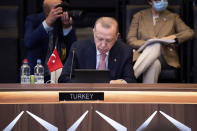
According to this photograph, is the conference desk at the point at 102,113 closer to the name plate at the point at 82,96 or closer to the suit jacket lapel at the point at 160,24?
the name plate at the point at 82,96

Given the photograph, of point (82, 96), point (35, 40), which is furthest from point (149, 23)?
Result: point (82, 96)

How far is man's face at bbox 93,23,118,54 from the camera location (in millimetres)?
3012

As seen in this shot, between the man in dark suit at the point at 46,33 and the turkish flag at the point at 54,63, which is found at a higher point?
the man in dark suit at the point at 46,33

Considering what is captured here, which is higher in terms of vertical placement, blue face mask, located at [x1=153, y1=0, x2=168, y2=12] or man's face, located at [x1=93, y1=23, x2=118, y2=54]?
blue face mask, located at [x1=153, y1=0, x2=168, y2=12]

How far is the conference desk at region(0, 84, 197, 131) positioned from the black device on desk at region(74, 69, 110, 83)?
35 centimetres

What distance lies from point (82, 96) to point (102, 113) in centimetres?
13

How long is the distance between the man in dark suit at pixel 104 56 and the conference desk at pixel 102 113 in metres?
0.75

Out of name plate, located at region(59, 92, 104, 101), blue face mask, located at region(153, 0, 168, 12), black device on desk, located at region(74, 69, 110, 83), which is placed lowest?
name plate, located at region(59, 92, 104, 101)

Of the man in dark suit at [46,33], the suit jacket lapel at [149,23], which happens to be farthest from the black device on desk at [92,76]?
the suit jacket lapel at [149,23]

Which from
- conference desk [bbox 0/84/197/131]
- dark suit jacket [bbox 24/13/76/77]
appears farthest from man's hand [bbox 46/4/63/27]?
conference desk [bbox 0/84/197/131]

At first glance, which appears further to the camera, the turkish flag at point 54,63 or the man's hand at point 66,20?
the man's hand at point 66,20

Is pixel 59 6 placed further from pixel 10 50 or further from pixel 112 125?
pixel 112 125

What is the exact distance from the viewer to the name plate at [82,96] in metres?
2.32

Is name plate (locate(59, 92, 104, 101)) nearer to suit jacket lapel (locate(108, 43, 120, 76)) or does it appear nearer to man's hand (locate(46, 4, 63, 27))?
suit jacket lapel (locate(108, 43, 120, 76))
